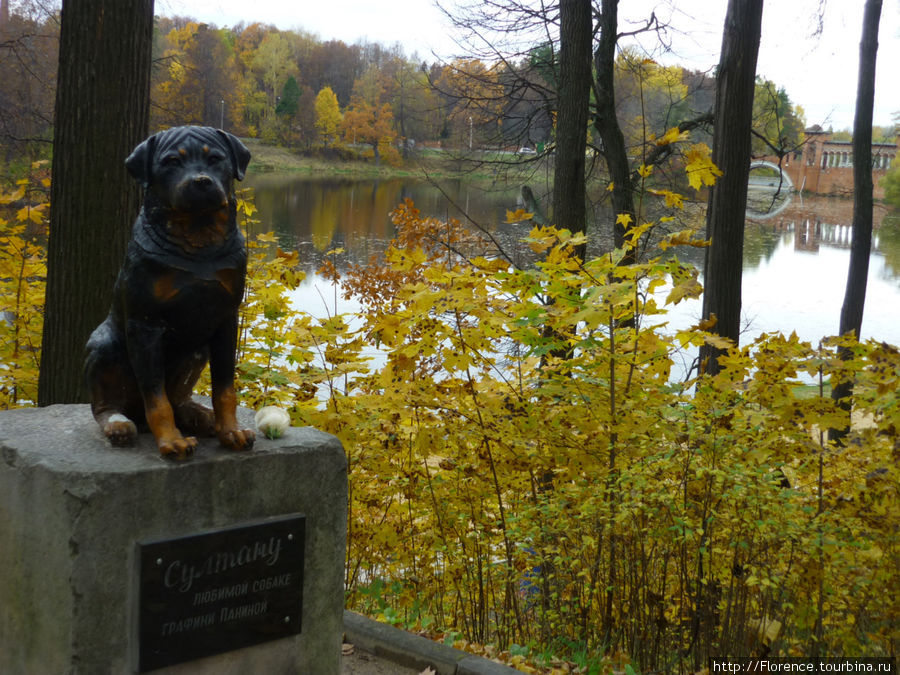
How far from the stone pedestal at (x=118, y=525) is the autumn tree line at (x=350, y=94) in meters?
7.76

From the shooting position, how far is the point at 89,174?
5.06 meters

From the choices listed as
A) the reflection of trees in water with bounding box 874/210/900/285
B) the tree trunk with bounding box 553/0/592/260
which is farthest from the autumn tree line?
the reflection of trees in water with bounding box 874/210/900/285

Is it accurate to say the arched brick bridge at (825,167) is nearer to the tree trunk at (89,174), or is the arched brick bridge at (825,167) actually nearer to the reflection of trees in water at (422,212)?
the reflection of trees in water at (422,212)

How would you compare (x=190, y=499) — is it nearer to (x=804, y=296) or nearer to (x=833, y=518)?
(x=833, y=518)

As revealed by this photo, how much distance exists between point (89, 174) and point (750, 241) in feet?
96.7

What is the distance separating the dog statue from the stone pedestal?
13cm

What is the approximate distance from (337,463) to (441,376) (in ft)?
24.9

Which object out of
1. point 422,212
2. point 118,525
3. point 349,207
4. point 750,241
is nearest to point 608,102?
point 118,525

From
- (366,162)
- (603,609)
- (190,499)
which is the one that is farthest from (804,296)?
(190,499)

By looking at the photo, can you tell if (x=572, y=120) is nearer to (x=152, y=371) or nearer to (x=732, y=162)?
(x=732, y=162)

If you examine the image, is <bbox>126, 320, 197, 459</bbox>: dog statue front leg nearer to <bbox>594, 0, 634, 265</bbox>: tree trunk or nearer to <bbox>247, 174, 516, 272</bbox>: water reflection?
<bbox>247, 174, 516, 272</bbox>: water reflection

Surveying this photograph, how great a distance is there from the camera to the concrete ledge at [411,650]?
3863mm

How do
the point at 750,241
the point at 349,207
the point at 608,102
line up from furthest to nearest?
the point at 349,207
the point at 750,241
the point at 608,102

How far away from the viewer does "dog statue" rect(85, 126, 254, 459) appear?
2866 mm
